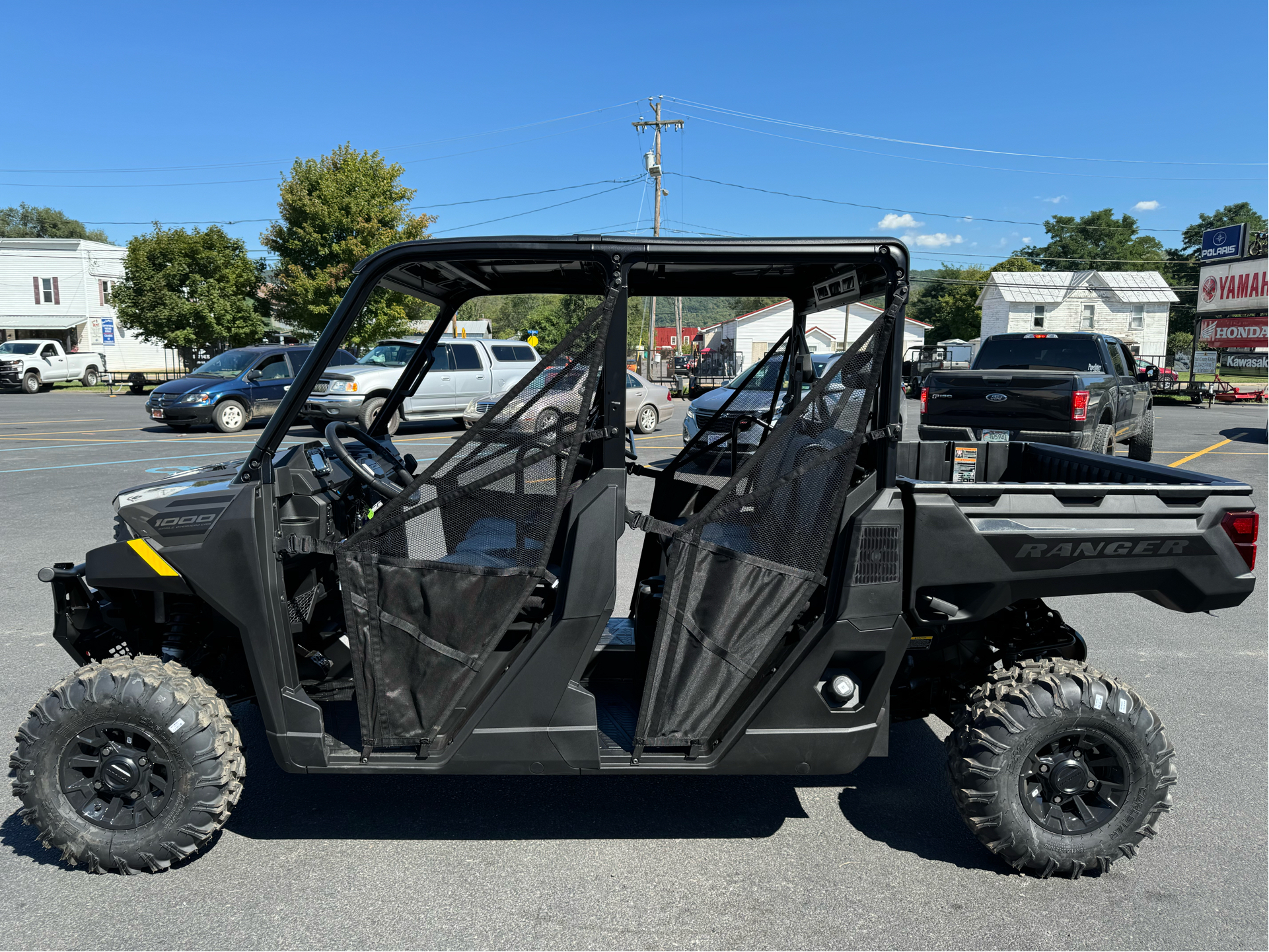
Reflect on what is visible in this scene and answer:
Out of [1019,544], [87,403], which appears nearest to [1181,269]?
[87,403]

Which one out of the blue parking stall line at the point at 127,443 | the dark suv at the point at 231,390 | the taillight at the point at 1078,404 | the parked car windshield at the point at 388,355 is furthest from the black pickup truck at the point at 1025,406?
the blue parking stall line at the point at 127,443

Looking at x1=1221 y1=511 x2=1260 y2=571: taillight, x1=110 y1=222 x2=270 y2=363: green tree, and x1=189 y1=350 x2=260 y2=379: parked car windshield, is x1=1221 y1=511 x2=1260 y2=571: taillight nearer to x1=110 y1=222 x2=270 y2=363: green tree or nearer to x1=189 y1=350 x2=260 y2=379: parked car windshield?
x1=189 y1=350 x2=260 y2=379: parked car windshield

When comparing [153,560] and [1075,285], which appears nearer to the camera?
[153,560]

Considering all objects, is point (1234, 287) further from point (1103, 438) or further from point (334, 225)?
point (334, 225)

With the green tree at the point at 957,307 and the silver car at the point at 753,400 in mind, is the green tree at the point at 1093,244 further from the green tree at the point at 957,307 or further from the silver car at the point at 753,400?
the silver car at the point at 753,400

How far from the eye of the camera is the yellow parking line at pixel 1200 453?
14773mm

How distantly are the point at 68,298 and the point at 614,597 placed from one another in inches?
2193

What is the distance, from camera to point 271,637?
283 centimetres

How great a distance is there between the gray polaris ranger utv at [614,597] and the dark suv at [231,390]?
13.5 m

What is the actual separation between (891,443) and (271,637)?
2.16 metres

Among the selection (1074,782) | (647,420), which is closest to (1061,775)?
(1074,782)

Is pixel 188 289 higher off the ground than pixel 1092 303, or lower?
lower

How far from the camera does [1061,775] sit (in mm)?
2971

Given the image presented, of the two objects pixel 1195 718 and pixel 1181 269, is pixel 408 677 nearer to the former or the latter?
pixel 1195 718
